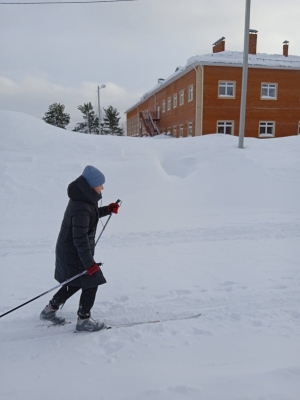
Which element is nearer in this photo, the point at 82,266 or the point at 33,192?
the point at 82,266

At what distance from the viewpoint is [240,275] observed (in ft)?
15.0

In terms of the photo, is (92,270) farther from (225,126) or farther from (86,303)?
(225,126)

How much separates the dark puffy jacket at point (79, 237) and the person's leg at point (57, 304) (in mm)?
108

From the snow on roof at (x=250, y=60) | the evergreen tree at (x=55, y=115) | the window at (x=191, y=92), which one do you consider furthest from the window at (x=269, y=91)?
the evergreen tree at (x=55, y=115)

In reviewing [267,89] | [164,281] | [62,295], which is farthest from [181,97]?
[62,295]

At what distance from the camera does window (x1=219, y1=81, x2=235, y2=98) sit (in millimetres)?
23458

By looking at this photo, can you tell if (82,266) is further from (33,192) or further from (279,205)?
(279,205)

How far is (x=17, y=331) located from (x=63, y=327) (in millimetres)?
451

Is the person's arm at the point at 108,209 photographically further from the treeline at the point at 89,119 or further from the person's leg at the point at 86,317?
the treeline at the point at 89,119

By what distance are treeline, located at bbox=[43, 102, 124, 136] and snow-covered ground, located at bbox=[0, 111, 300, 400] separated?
3955cm

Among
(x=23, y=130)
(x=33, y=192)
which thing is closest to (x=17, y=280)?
(x=33, y=192)

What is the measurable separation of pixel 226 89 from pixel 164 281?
2200 centimetres

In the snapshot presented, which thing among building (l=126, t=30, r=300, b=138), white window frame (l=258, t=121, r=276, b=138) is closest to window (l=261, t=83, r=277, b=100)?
building (l=126, t=30, r=300, b=138)

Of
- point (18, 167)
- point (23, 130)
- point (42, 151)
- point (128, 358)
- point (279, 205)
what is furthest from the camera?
point (23, 130)
